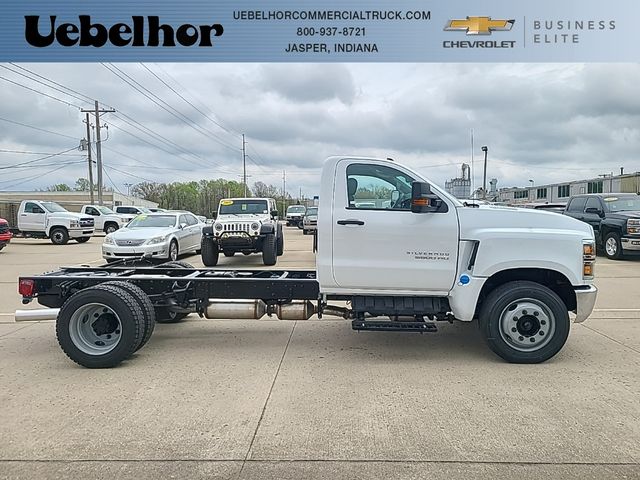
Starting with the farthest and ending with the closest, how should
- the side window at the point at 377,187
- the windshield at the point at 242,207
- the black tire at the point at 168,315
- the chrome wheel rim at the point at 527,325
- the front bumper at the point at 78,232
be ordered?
the front bumper at the point at 78,232, the windshield at the point at 242,207, the black tire at the point at 168,315, the side window at the point at 377,187, the chrome wheel rim at the point at 527,325

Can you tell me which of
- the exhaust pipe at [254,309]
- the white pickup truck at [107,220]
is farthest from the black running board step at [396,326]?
the white pickup truck at [107,220]

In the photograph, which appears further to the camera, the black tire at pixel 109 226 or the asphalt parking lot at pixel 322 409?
the black tire at pixel 109 226

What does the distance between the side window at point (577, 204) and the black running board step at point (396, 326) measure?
13501mm

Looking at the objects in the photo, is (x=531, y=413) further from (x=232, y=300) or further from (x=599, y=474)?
(x=232, y=300)

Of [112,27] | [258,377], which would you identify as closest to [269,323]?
[258,377]

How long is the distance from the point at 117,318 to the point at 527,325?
14.1 feet

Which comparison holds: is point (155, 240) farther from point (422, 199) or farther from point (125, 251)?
point (422, 199)

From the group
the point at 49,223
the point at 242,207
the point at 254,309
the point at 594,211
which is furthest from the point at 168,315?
the point at 49,223

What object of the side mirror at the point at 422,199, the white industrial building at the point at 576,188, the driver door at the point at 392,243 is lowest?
the driver door at the point at 392,243

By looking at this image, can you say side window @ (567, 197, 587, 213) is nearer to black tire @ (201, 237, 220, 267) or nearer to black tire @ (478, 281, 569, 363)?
black tire @ (201, 237, 220, 267)

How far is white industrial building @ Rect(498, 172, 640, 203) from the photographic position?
30906 millimetres

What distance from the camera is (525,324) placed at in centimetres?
529

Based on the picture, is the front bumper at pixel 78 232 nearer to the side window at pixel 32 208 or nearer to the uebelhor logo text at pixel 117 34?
the side window at pixel 32 208

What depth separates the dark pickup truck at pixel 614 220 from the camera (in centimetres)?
1389
